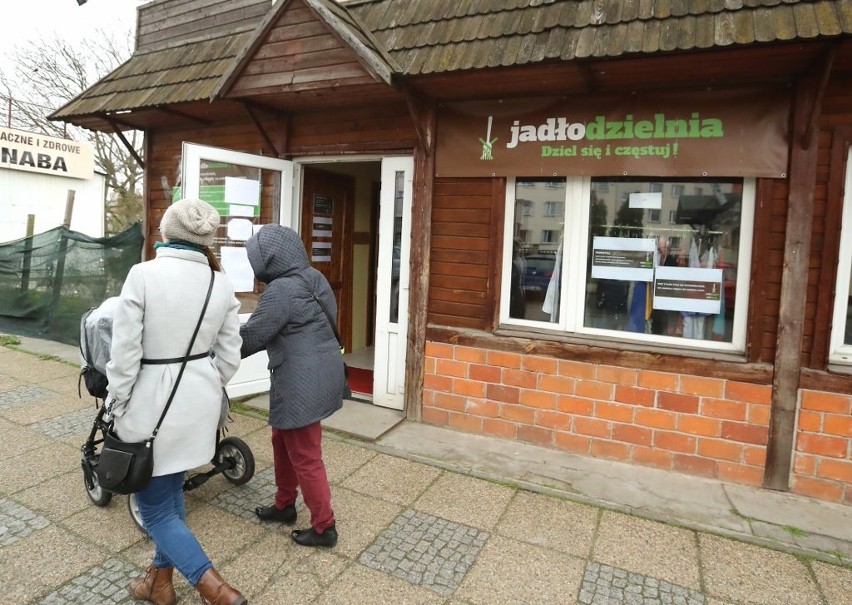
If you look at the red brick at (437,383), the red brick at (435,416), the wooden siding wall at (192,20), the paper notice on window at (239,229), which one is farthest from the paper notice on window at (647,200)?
the wooden siding wall at (192,20)

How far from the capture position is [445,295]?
190 inches

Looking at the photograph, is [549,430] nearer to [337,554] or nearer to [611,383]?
[611,383]

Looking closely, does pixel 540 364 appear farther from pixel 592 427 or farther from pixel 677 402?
pixel 677 402

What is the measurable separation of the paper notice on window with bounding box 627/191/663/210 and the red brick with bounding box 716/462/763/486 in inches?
77.7

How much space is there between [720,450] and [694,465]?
0.21m

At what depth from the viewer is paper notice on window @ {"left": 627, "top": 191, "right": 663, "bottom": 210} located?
4.18 metres

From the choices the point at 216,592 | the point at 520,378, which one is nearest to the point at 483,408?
the point at 520,378

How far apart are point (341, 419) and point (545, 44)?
3457mm

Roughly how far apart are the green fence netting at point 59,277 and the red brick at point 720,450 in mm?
6694

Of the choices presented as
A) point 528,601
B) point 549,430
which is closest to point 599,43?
point 549,430

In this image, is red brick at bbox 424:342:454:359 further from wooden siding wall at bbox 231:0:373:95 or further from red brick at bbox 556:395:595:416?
wooden siding wall at bbox 231:0:373:95

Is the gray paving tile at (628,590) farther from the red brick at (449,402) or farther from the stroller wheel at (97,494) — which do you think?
the stroller wheel at (97,494)

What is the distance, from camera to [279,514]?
3219 millimetres

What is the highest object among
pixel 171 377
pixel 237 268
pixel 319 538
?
pixel 237 268
